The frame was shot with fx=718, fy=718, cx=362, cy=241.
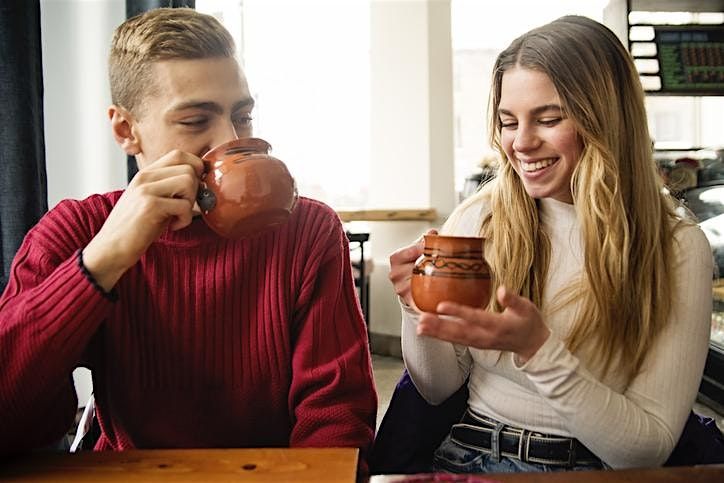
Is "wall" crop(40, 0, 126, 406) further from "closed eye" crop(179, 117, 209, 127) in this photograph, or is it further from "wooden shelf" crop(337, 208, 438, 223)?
"wooden shelf" crop(337, 208, 438, 223)

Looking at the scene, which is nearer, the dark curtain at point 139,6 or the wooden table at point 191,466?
the wooden table at point 191,466

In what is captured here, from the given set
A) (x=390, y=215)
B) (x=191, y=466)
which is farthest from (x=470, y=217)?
(x=390, y=215)

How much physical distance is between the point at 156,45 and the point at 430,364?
69 centimetres

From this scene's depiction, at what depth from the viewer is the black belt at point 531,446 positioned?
114 centimetres

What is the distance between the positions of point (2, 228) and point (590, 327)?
1.52 meters

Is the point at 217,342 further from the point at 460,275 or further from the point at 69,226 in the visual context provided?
the point at 460,275

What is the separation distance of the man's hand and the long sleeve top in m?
0.41

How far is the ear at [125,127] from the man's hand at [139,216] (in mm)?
265

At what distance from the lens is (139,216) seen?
0.92 m

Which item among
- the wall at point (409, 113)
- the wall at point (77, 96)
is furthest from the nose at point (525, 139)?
the wall at point (409, 113)

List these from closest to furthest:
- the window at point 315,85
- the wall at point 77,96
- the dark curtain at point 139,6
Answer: the dark curtain at point 139,6 → the wall at point 77,96 → the window at point 315,85

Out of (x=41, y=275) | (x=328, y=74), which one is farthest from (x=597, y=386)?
(x=328, y=74)

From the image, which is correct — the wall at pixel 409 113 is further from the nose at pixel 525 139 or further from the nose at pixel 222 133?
the nose at pixel 222 133

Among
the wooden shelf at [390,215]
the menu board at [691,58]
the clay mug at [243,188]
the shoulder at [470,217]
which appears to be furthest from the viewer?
the wooden shelf at [390,215]
